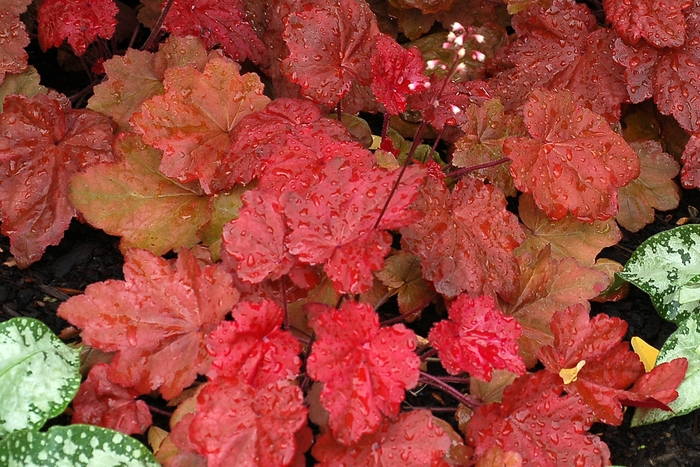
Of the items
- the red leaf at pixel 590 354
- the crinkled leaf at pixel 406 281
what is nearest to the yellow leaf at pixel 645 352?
the red leaf at pixel 590 354

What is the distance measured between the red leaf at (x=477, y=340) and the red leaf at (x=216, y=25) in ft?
3.46

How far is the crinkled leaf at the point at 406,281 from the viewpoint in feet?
5.97

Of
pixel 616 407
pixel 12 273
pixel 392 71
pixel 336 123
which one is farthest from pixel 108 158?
pixel 616 407

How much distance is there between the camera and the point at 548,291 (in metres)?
1.80

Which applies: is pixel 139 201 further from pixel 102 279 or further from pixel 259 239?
pixel 259 239

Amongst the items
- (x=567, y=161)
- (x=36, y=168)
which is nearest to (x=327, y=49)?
(x=567, y=161)

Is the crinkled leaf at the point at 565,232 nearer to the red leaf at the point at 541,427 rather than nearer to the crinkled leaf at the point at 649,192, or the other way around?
the crinkled leaf at the point at 649,192

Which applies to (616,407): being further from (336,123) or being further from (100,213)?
(100,213)

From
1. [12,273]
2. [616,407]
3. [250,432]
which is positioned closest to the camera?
[250,432]

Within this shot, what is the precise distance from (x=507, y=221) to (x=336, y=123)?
0.49 metres

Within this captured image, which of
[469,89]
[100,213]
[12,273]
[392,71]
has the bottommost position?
[12,273]

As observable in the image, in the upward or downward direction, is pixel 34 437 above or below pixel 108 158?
below

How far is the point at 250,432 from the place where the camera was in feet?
4.20

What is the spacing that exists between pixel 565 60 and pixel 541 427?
1230 millimetres
